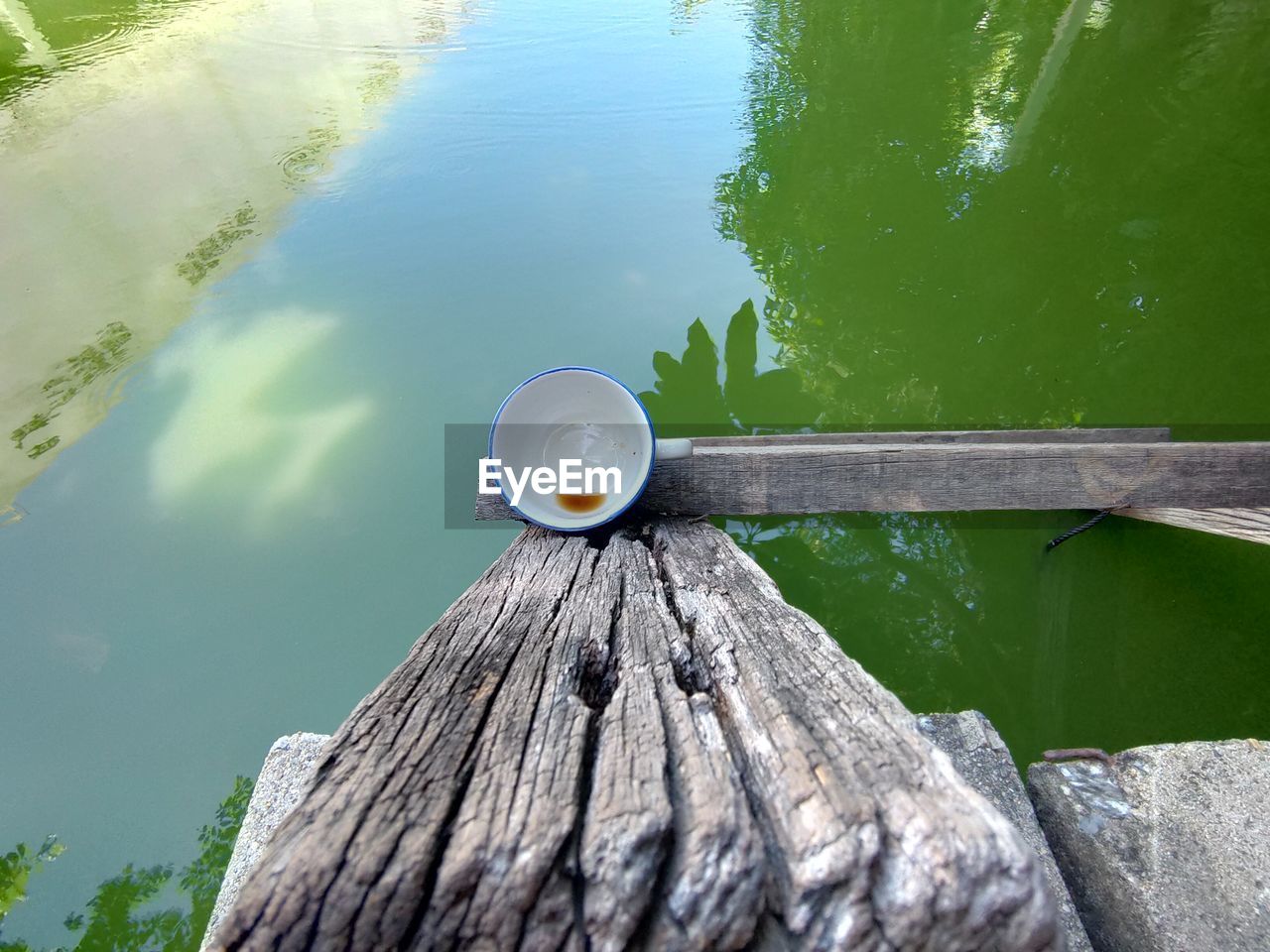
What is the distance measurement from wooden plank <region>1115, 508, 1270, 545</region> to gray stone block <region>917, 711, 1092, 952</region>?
847 mm

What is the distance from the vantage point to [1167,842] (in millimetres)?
1287

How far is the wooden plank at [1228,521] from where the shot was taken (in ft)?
5.60

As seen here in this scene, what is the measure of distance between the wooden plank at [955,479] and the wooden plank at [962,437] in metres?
0.72

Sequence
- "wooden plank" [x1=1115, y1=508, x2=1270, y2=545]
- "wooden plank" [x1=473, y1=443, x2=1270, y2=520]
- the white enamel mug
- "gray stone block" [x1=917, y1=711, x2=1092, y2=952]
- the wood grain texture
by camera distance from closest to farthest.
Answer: the wood grain texture, "gray stone block" [x1=917, y1=711, x2=1092, y2=952], the white enamel mug, "wooden plank" [x1=473, y1=443, x2=1270, y2=520], "wooden plank" [x1=1115, y1=508, x2=1270, y2=545]

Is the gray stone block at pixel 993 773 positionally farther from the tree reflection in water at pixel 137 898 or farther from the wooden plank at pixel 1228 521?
the tree reflection in water at pixel 137 898

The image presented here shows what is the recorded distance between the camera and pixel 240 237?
3.84 metres

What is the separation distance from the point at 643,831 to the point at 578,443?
103 centimetres

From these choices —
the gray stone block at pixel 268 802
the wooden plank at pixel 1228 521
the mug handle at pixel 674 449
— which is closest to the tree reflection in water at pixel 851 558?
the wooden plank at pixel 1228 521

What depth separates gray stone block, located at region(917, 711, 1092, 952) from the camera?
1.28m

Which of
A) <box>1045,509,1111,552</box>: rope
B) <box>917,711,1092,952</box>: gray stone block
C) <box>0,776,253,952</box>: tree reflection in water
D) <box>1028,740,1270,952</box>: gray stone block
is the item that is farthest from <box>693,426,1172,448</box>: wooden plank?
<box>0,776,253,952</box>: tree reflection in water

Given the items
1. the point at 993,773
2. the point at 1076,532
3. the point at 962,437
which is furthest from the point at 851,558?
the point at 993,773

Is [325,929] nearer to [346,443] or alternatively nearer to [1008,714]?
[1008,714]

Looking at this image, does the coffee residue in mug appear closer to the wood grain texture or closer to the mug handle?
the mug handle

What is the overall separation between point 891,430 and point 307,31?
5.97m
